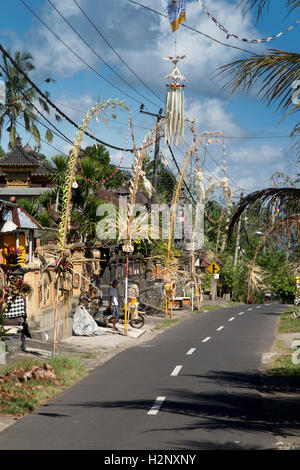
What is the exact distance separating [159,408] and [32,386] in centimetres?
322

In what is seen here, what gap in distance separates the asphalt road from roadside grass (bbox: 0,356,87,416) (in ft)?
0.83

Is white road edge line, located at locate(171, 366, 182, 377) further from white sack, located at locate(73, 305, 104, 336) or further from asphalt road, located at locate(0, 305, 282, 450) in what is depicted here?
white sack, located at locate(73, 305, 104, 336)

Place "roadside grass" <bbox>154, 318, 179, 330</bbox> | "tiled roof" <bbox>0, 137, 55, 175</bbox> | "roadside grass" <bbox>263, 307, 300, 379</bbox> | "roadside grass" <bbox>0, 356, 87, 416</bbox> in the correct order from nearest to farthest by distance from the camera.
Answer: "roadside grass" <bbox>0, 356, 87, 416</bbox>, "roadside grass" <bbox>263, 307, 300, 379</bbox>, "roadside grass" <bbox>154, 318, 179, 330</bbox>, "tiled roof" <bbox>0, 137, 55, 175</bbox>

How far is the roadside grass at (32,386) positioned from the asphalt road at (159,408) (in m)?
0.25

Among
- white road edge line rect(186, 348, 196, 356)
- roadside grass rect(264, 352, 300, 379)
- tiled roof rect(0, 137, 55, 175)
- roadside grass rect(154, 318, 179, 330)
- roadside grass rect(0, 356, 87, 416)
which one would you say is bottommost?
roadside grass rect(154, 318, 179, 330)

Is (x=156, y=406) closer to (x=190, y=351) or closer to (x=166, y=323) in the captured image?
(x=190, y=351)

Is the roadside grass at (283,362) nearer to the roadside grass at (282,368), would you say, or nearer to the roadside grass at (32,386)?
the roadside grass at (282,368)

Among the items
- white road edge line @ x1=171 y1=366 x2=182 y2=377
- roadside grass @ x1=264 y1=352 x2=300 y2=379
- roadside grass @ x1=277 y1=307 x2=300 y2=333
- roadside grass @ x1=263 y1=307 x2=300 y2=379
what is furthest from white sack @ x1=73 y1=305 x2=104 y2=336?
roadside grass @ x1=277 y1=307 x2=300 y2=333

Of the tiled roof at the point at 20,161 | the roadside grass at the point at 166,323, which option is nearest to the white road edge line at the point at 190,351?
the roadside grass at the point at 166,323

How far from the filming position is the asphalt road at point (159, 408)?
Answer: 351 inches

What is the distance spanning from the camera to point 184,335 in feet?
82.4

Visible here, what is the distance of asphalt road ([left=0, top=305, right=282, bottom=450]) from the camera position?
891cm

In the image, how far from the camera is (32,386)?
1303cm
